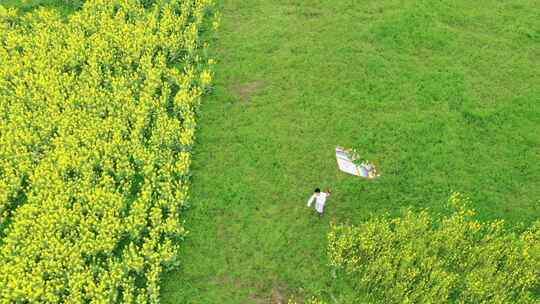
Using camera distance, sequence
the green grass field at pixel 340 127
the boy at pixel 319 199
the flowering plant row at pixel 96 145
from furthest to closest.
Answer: the boy at pixel 319 199, the green grass field at pixel 340 127, the flowering plant row at pixel 96 145

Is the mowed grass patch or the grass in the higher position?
the grass

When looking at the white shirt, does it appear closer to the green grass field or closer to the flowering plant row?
the green grass field

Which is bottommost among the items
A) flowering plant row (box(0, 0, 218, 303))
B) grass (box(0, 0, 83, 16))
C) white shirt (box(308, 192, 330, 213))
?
white shirt (box(308, 192, 330, 213))

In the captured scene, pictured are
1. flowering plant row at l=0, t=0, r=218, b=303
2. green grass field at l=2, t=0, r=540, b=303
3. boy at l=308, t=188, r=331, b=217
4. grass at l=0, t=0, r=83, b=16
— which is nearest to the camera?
flowering plant row at l=0, t=0, r=218, b=303

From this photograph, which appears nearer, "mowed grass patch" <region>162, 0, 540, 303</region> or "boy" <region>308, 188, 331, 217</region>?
"mowed grass patch" <region>162, 0, 540, 303</region>

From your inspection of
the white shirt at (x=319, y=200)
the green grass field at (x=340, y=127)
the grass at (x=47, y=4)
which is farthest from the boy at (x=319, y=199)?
the grass at (x=47, y=4)

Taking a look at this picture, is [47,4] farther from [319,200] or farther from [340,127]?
[319,200]

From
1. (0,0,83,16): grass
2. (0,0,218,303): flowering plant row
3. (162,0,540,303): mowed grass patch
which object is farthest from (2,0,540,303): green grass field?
(0,0,218,303): flowering plant row

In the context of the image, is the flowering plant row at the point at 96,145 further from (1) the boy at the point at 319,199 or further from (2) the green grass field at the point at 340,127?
(1) the boy at the point at 319,199
